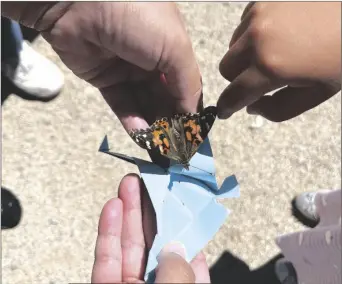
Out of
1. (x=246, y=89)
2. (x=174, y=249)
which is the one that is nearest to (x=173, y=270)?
(x=174, y=249)

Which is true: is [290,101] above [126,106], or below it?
above

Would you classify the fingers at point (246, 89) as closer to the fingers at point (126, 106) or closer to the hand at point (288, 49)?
the hand at point (288, 49)

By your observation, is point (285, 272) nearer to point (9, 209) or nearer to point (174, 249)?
point (174, 249)

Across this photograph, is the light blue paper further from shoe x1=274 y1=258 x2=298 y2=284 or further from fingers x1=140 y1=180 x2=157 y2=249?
shoe x1=274 y1=258 x2=298 y2=284

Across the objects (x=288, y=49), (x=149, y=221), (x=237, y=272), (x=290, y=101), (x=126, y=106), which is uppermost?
(x=288, y=49)

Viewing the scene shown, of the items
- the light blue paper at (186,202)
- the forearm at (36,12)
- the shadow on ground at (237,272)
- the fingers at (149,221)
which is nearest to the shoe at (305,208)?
the shadow on ground at (237,272)

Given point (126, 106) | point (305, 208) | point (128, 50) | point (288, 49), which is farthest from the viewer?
point (305, 208)
